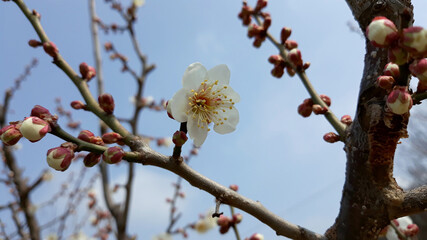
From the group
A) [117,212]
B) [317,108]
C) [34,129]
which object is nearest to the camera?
[34,129]

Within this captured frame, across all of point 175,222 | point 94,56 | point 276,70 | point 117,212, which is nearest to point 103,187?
point 117,212

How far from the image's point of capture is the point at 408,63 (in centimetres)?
63

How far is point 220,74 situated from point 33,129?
48cm

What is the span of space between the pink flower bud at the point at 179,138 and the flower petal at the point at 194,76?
0.18 metres

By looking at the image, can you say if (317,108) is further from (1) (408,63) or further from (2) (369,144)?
(1) (408,63)

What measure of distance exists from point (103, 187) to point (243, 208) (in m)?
1.77

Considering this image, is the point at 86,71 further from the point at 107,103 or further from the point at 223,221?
the point at 223,221

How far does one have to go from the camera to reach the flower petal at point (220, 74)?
3.01 feet

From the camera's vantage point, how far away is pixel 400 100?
0.67m

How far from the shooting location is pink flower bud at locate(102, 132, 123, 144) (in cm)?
79

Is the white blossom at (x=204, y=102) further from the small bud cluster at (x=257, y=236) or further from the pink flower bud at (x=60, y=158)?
the small bud cluster at (x=257, y=236)

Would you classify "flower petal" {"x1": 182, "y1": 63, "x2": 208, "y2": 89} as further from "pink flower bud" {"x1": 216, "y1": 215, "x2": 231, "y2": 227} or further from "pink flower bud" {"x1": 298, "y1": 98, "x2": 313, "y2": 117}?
"pink flower bud" {"x1": 216, "y1": 215, "x2": 231, "y2": 227}

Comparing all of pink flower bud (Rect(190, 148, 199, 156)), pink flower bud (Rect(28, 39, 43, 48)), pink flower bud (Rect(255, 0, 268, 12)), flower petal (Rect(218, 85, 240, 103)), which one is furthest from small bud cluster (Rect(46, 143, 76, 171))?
pink flower bud (Rect(190, 148, 199, 156))

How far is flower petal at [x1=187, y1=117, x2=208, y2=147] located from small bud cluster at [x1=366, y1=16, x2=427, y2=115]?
Answer: 0.43 metres
